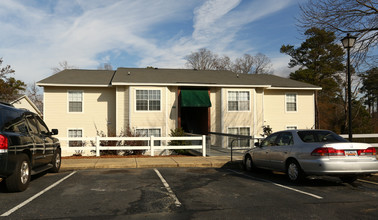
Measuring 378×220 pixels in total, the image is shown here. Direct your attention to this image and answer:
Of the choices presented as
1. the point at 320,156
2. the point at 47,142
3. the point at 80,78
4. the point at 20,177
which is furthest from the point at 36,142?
the point at 80,78

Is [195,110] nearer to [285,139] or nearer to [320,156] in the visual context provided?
[285,139]

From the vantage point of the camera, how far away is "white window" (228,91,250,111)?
2236 centimetres

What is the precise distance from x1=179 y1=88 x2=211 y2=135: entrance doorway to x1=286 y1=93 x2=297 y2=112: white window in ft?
23.0

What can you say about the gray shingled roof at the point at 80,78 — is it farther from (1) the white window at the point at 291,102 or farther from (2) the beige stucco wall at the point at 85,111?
(1) the white window at the point at 291,102

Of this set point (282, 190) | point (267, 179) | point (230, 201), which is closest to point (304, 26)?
point (267, 179)

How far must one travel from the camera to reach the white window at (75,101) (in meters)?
21.4

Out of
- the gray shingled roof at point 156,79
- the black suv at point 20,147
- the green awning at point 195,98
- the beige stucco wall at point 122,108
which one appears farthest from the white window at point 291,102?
the black suv at point 20,147

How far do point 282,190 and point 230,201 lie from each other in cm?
181

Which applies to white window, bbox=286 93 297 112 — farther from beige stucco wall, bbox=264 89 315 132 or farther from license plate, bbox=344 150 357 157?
license plate, bbox=344 150 357 157

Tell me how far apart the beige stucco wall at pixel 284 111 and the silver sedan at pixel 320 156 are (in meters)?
15.2

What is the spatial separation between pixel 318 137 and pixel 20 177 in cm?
783

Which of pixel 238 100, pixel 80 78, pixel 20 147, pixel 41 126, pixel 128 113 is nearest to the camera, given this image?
pixel 20 147

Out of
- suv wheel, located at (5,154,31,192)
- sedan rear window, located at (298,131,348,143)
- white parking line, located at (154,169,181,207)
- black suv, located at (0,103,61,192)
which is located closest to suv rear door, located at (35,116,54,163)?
black suv, located at (0,103,61,192)

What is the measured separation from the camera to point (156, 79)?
70.7 feet
